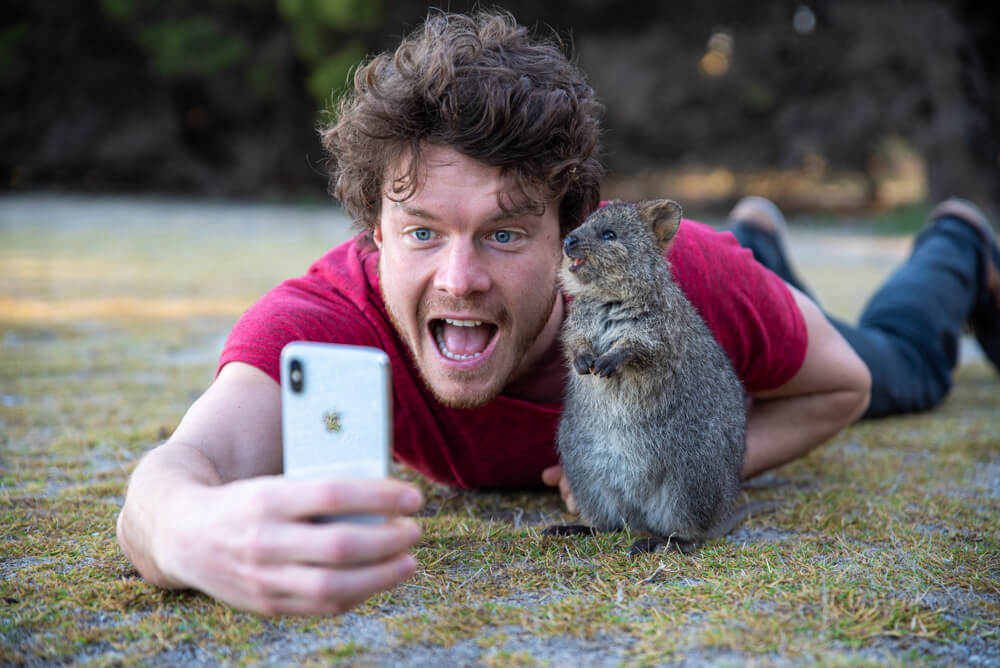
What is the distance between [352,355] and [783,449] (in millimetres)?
1898

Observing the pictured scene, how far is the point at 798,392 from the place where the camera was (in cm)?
302

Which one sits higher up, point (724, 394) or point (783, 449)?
point (724, 394)

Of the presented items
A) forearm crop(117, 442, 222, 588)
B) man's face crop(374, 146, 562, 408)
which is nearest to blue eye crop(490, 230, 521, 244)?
man's face crop(374, 146, 562, 408)

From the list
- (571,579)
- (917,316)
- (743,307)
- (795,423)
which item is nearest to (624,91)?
(917,316)

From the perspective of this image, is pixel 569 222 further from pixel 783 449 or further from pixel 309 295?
pixel 783 449

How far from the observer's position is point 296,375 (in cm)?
147

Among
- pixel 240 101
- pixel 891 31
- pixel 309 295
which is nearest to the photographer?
pixel 309 295

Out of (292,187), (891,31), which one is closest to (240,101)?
(292,187)

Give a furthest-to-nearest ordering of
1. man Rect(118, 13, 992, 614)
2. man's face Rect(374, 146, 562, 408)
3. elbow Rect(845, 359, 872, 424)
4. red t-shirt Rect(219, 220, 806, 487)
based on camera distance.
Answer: elbow Rect(845, 359, 872, 424) → red t-shirt Rect(219, 220, 806, 487) → man's face Rect(374, 146, 562, 408) → man Rect(118, 13, 992, 614)

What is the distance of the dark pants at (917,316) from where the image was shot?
3.85 meters

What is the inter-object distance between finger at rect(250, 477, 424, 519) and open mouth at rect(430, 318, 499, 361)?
2.96ft

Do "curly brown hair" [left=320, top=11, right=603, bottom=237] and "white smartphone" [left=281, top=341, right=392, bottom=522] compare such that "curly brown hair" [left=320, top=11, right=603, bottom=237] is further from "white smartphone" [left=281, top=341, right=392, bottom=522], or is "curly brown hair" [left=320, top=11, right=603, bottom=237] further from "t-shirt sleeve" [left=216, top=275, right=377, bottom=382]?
"white smartphone" [left=281, top=341, right=392, bottom=522]

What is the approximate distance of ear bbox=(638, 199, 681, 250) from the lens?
2.43m

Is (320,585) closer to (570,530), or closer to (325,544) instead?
(325,544)
